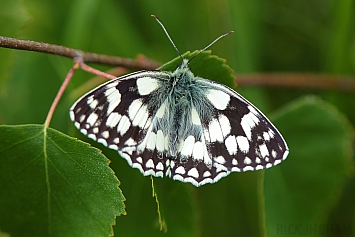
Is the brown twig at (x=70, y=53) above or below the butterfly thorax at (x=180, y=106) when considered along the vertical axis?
above

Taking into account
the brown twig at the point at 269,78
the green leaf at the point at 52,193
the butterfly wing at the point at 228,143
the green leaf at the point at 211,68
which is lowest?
the green leaf at the point at 52,193

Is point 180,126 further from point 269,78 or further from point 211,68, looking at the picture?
point 269,78

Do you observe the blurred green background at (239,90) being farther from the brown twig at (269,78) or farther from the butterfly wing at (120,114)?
the butterfly wing at (120,114)

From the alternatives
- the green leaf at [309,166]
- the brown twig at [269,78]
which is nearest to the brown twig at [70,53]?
the brown twig at [269,78]

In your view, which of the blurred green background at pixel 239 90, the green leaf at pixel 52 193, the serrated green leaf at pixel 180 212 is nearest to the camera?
the green leaf at pixel 52 193

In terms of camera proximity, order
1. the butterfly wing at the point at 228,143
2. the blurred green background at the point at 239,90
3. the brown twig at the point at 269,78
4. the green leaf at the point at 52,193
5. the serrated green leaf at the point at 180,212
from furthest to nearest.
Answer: the blurred green background at the point at 239,90 < the serrated green leaf at the point at 180,212 < the brown twig at the point at 269,78 < the butterfly wing at the point at 228,143 < the green leaf at the point at 52,193

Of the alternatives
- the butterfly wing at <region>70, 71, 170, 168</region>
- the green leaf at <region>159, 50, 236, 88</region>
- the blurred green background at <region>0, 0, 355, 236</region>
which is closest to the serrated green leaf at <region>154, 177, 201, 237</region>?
the blurred green background at <region>0, 0, 355, 236</region>

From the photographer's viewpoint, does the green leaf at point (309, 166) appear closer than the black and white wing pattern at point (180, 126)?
No
